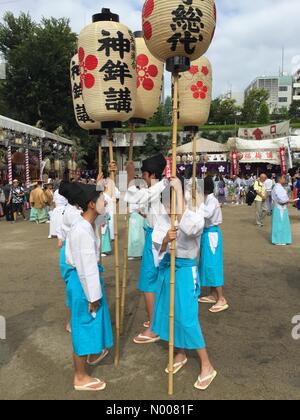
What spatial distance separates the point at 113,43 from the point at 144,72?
0.91 m

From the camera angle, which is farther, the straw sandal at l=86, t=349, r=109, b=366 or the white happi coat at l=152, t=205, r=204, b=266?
the straw sandal at l=86, t=349, r=109, b=366

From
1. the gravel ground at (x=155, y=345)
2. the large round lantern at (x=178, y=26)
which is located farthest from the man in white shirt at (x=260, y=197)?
the large round lantern at (x=178, y=26)

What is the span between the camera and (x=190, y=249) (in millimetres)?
3084

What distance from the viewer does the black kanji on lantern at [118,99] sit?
11.7 ft

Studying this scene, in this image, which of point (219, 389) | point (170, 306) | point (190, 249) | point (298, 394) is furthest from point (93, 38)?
point (298, 394)

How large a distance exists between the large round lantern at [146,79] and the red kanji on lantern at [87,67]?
0.86 m

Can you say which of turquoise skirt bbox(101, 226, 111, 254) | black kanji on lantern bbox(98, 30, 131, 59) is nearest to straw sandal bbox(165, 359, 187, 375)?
black kanji on lantern bbox(98, 30, 131, 59)

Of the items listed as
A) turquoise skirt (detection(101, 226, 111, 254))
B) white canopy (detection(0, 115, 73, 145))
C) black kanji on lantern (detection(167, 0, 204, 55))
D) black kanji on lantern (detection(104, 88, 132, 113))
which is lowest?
turquoise skirt (detection(101, 226, 111, 254))

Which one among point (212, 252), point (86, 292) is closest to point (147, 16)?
point (86, 292)

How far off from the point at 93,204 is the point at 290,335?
8.39 ft

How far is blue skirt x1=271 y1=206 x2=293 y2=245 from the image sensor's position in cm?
849

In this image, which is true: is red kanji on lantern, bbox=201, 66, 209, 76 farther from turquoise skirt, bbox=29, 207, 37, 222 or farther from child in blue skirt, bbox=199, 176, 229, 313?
turquoise skirt, bbox=29, 207, 37, 222

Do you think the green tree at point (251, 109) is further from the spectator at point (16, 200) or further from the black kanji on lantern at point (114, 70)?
the black kanji on lantern at point (114, 70)

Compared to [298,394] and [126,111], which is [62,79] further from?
[298,394]
